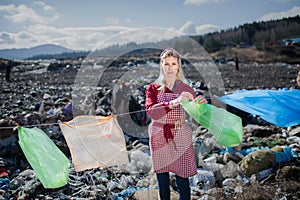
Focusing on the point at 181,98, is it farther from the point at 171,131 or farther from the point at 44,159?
the point at 44,159

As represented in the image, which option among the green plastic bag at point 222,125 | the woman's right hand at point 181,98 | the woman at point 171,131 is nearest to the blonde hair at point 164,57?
the woman at point 171,131

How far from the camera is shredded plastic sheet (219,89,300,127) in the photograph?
295cm

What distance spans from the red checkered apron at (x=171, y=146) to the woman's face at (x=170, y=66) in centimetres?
16

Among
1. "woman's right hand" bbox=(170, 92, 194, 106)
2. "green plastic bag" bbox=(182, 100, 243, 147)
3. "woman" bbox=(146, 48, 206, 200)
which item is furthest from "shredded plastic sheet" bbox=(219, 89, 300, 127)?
"woman's right hand" bbox=(170, 92, 194, 106)

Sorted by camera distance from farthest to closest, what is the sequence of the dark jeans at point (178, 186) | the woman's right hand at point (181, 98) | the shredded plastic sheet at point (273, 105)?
the shredded plastic sheet at point (273, 105), the dark jeans at point (178, 186), the woman's right hand at point (181, 98)

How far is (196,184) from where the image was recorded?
3404mm

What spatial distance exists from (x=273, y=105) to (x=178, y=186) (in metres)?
1.50

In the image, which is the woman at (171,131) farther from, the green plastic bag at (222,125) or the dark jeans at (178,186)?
the green plastic bag at (222,125)

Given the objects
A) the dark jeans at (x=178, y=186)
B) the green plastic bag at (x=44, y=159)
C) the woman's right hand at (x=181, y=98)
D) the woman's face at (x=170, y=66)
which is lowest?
the dark jeans at (x=178, y=186)

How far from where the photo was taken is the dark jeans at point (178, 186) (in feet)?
7.30

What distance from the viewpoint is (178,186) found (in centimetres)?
224

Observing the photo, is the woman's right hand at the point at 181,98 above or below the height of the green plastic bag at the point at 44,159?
above

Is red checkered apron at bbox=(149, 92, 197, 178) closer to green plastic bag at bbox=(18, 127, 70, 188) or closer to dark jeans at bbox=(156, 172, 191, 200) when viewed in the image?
dark jeans at bbox=(156, 172, 191, 200)

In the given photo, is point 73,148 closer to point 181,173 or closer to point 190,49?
point 181,173
